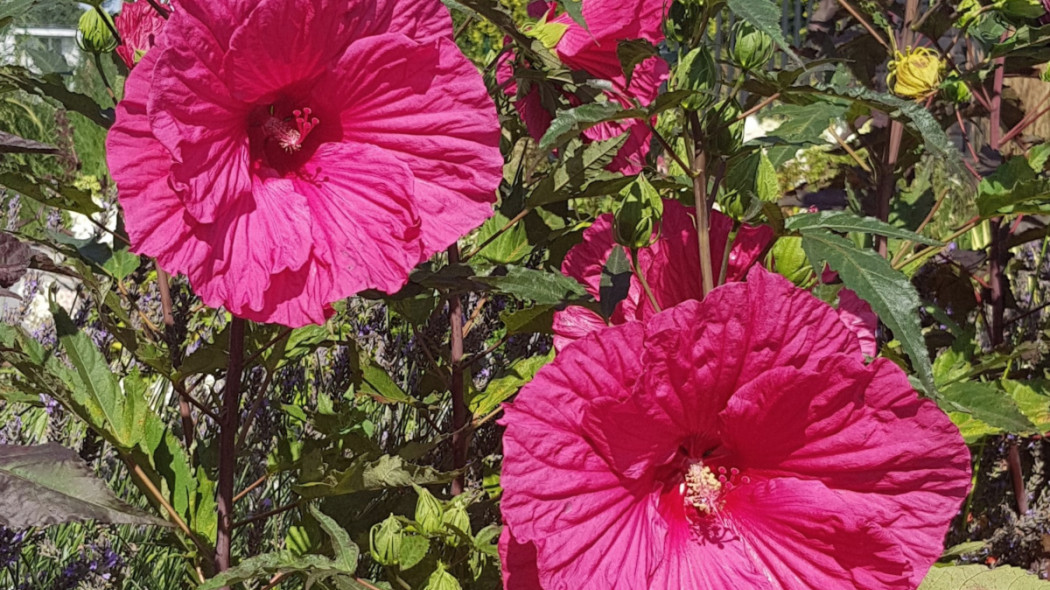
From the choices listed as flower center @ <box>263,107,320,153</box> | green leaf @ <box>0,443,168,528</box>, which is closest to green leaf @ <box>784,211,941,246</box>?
flower center @ <box>263,107,320,153</box>

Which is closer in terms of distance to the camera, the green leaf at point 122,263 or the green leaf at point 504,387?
the green leaf at point 504,387

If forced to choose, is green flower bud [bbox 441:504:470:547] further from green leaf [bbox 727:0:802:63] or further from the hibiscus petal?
green leaf [bbox 727:0:802:63]

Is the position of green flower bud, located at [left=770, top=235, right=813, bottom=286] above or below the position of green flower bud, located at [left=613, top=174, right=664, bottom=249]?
below

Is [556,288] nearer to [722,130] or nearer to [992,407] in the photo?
[722,130]

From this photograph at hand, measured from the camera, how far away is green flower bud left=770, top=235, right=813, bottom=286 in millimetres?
1176

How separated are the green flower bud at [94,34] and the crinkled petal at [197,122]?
0.45 meters

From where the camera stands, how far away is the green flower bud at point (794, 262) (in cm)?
118

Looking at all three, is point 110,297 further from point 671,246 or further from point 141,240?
point 671,246

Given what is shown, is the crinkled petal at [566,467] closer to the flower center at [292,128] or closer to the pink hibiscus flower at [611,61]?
the pink hibiscus flower at [611,61]

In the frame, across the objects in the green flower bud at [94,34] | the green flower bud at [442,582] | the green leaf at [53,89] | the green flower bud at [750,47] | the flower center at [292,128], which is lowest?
the green flower bud at [442,582]

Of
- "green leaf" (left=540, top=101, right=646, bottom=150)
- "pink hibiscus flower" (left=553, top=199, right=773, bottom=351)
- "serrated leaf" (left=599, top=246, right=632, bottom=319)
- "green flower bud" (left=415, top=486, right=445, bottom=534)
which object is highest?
"green leaf" (left=540, top=101, right=646, bottom=150)

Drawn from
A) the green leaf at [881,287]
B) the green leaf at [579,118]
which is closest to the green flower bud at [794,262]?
the green leaf at [881,287]

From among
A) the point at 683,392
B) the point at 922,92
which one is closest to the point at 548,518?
the point at 683,392

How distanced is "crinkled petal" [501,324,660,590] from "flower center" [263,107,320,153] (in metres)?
0.40
